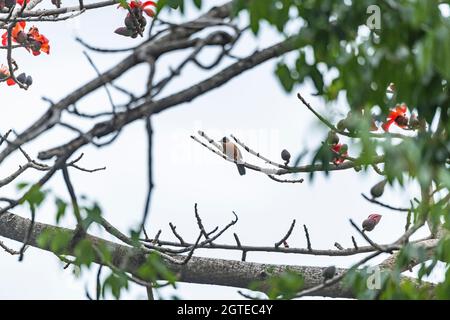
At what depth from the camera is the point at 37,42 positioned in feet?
22.5

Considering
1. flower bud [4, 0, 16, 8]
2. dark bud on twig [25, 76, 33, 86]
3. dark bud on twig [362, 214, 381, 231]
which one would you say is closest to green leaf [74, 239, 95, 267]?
dark bud on twig [362, 214, 381, 231]

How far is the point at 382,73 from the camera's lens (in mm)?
2650

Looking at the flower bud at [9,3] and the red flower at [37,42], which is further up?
the red flower at [37,42]

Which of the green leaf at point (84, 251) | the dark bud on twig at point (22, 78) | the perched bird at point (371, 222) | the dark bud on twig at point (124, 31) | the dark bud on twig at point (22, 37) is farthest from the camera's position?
the dark bud on twig at point (22, 37)

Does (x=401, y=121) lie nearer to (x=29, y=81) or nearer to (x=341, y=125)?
(x=341, y=125)

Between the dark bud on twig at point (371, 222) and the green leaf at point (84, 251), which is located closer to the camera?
the green leaf at point (84, 251)

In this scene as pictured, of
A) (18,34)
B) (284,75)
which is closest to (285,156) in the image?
(284,75)

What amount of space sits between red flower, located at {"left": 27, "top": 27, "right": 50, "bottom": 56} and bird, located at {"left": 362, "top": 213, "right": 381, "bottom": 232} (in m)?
2.72

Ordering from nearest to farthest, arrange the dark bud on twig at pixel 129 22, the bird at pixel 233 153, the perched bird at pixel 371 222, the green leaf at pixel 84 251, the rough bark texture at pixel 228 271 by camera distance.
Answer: the green leaf at pixel 84 251 < the rough bark texture at pixel 228 271 < the bird at pixel 233 153 < the perched bird at pixel 371 222 < the dark bud on twig at pixel 129 22

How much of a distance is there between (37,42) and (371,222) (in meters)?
2.79

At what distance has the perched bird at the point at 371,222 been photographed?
579cm

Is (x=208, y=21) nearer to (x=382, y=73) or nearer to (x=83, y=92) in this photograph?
(x=83, y=92)

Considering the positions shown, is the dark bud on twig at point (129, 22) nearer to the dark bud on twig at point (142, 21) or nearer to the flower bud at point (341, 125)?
the dark bud on twig at point (142, 21)

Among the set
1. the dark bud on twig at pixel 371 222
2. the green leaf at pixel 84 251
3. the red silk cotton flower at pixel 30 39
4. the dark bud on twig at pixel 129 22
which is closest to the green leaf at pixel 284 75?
the green leaf at pixel 84 251
